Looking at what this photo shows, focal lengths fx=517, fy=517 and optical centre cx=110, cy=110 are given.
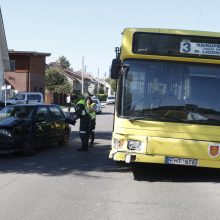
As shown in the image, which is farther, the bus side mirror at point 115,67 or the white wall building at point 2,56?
the white wall building at point 2,56

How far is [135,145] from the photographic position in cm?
983

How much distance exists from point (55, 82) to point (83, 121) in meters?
55.5

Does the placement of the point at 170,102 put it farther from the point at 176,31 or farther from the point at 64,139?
the point at 64,139

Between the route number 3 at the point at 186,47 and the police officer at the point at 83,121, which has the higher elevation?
the route number 3 at the point at 186,47

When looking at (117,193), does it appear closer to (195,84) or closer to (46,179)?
(46,179)

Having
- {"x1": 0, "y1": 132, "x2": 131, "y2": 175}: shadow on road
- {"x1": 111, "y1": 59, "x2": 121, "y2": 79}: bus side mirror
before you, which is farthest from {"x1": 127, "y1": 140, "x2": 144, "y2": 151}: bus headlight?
{"x1": 0, "y1": 132, "x2": 131, "y2": 175}: shadow on road

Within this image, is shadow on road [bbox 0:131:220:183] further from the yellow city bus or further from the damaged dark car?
the yellow city bus

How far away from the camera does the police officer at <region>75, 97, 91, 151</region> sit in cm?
1543

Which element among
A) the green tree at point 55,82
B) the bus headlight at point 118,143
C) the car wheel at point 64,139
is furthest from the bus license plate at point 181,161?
the green tree at point 55,82

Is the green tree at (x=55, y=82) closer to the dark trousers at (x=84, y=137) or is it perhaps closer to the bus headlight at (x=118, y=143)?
the dark trousers at (x=84, y=137)

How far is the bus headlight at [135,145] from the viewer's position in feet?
32.2

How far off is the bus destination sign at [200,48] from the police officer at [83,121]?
6.01m

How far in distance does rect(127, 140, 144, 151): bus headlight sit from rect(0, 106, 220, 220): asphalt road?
0.67 metres

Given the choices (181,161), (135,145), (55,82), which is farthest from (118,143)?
(55,82)
